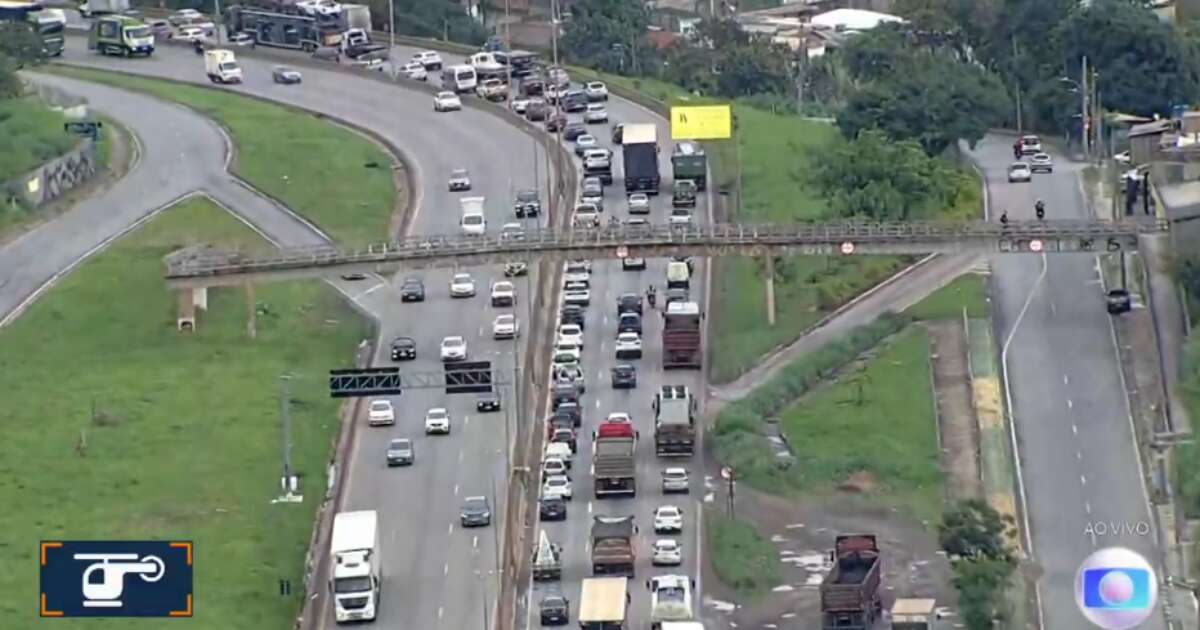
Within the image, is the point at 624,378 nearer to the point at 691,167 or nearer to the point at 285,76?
the point at 691,167

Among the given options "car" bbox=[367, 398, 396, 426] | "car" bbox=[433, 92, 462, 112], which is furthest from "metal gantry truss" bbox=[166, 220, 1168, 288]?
"car" bbox=[433, 92, 462, 112]

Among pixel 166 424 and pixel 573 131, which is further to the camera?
pixel 573 131

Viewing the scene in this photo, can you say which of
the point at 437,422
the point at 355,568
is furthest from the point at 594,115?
the point at 355,568

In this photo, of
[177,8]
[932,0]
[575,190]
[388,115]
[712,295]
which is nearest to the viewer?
[712,295]

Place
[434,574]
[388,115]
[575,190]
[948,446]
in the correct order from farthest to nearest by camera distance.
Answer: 1. [388,115]
2. [575,190]
3. [948,446]
4. [434,574]

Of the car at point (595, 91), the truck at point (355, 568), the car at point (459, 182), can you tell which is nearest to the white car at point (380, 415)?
the truck at point (355, 568)

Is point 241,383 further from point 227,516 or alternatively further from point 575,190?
point 575,190

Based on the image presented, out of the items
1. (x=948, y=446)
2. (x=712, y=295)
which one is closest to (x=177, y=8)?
(x=712, y=295)
